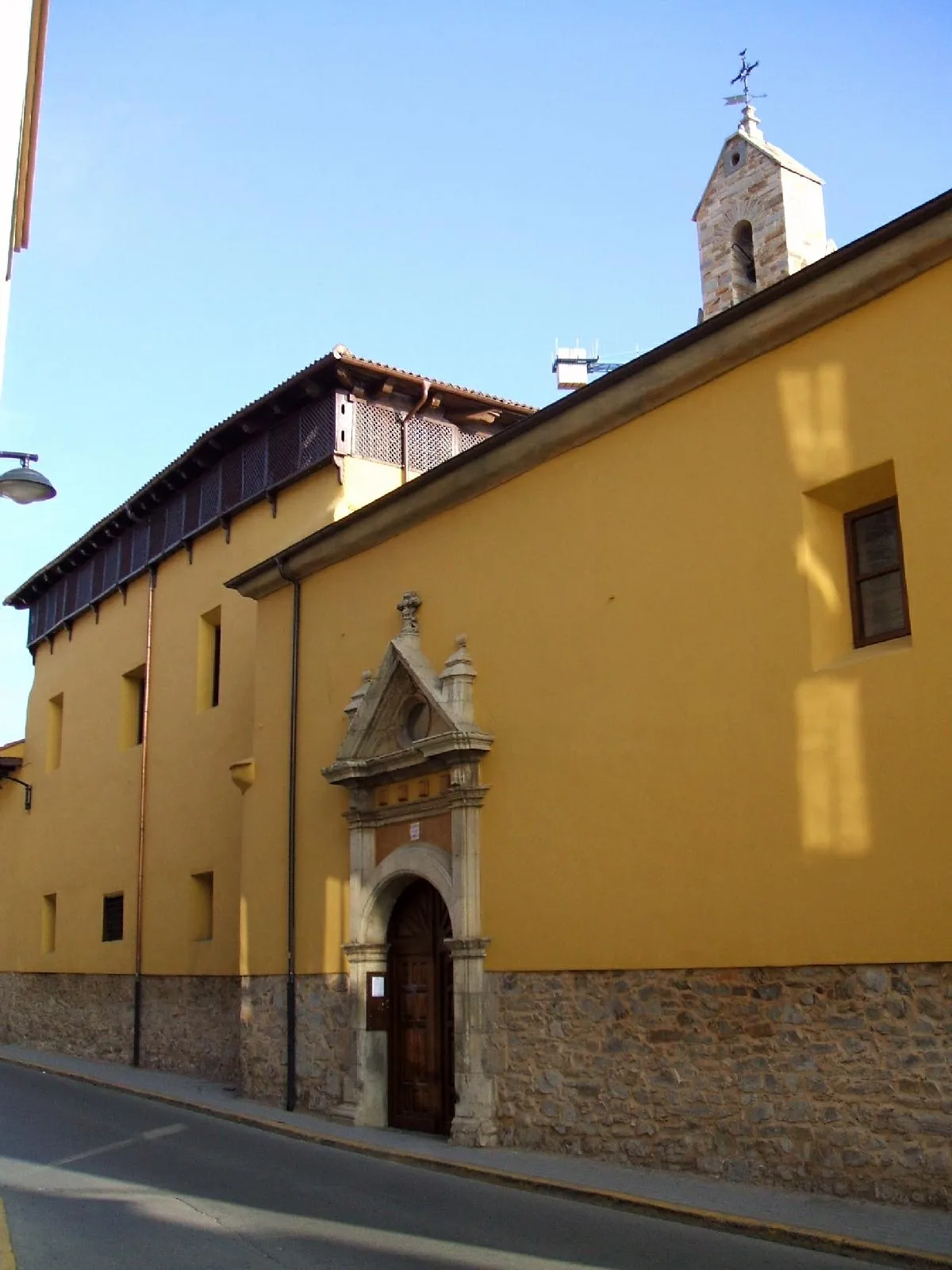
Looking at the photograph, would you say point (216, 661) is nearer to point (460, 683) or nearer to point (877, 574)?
point (460, 683)

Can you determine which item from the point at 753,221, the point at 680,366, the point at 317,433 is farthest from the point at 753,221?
the point at 680,366

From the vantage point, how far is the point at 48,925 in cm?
2348

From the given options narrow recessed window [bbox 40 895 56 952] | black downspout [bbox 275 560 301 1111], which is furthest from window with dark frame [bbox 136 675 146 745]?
black downspout [bbox 275 560 301 1111]

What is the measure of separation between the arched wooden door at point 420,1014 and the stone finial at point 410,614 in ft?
8.07

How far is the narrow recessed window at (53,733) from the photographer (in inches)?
972

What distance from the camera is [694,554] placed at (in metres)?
9.51

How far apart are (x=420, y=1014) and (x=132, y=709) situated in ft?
37.1

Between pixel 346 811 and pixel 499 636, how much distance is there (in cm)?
279

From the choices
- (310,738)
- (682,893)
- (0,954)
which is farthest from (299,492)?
(0,954)

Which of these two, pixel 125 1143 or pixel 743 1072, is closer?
pixel 743 1072

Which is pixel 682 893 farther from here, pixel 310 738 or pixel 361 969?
pixel 310 738

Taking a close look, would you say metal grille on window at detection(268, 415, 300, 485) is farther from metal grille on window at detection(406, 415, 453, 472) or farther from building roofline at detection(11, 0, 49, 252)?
building roofline at detection(11, 0, 49, 252)

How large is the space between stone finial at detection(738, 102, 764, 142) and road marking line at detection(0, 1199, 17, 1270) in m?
17.8

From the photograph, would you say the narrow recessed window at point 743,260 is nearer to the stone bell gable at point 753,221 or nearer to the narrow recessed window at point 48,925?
the stone bell gable at point 753,221
